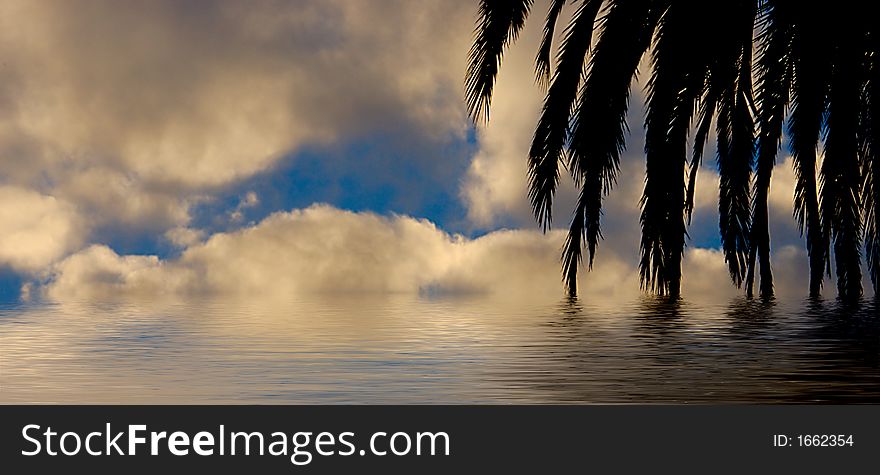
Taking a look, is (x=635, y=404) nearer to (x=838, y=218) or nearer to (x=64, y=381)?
(x=64, y=381)

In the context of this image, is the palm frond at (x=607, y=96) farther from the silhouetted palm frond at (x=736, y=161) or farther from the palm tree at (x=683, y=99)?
the silhouetted palm frond at (x=736, y=161)

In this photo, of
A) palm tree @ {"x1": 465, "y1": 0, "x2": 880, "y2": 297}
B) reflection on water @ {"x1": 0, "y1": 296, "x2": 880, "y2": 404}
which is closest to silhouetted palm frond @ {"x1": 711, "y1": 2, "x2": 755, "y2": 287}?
palm tree @ {"x1": 465, "y1": 0, "x2": 880, "y2": 297}

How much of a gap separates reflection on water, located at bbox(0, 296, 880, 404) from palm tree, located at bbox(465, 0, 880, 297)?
2.51m

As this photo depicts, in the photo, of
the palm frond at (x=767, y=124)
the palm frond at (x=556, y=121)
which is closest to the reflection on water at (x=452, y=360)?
the palm frond at (x=556, y=121)

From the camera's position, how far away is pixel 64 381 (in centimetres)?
433

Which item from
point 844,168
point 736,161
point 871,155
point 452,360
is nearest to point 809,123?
point 844,168

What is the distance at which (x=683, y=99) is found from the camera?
455 inches

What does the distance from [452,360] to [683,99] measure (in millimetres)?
7366

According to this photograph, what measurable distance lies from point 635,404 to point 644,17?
26.7ft

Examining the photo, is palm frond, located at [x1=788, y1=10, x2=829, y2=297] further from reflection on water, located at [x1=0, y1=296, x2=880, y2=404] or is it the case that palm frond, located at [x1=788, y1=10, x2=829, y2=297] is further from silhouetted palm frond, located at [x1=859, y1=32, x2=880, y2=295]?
reflection on water, located at [x1=0, y1=296, x2=880, y2=404]

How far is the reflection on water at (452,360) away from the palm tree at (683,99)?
2.51m

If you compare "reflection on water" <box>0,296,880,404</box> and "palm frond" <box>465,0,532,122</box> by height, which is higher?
"palm frond" <box>465,0,532,122</box>

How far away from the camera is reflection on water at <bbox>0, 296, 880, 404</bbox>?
3840mm
